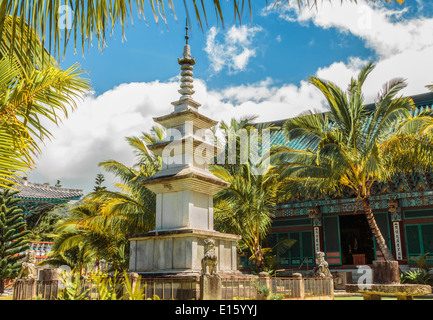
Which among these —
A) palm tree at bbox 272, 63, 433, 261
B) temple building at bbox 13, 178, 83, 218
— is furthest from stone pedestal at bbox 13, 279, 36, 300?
temple building at bbox 13, 178, 83, 218

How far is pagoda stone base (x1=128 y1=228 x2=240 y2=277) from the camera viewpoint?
33.1ft

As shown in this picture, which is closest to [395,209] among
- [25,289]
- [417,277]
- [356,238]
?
[417,277]

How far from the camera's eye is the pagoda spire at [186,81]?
1204cm

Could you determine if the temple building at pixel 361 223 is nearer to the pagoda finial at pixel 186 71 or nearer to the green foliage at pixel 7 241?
the pagoda finial at pixel 186 71

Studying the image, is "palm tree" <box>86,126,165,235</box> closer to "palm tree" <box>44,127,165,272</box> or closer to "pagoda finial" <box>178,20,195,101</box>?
"palm tree" <box>44,127,165,272</box>

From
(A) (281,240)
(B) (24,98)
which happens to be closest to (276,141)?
(A) (281,240)

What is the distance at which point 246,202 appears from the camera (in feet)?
58.5

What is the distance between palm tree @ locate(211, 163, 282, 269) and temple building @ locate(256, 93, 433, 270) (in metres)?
6.41

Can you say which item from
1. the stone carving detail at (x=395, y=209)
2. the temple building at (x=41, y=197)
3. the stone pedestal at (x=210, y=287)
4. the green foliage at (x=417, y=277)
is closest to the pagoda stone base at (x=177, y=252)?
the stone pedestal at (x=210, y=287)

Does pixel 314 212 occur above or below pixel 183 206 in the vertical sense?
above

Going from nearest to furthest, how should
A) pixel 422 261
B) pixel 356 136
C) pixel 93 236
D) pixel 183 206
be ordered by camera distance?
pixel 183 206 < pixel 356 136 < pixel 93 236 < pixel 422 261

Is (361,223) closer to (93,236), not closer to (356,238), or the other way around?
(356,238)

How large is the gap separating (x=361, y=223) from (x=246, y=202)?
14.6 m

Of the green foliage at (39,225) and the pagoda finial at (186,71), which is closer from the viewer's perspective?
the pagoda finial at (186,71)
